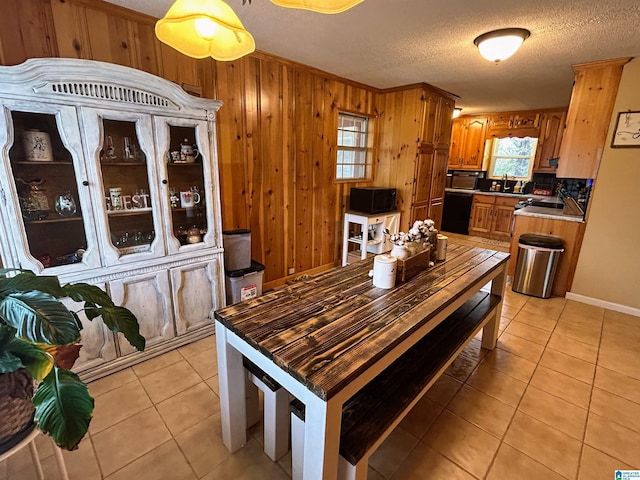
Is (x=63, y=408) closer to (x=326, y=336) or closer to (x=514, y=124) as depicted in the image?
(x=326, y=336)

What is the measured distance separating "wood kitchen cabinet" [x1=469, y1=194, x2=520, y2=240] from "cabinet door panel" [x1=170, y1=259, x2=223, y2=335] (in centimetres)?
520

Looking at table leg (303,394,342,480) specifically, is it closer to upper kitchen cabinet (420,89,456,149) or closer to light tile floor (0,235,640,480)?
light tile floor (0,235,640,480)

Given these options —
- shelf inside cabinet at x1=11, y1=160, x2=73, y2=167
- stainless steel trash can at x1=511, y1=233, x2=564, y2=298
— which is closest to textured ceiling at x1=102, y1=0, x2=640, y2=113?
shelf inside cabinet at x1=11, y1=160, x2=73, y2=167

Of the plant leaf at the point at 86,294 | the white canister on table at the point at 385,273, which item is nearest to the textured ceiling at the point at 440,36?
the white canister on table at the point at 385,273

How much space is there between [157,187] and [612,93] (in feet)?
13.3

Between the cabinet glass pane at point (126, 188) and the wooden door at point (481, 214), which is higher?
the cabinet glass pane at point (126, 188)

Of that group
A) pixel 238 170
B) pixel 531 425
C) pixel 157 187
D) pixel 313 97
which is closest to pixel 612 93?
pixel 313 97

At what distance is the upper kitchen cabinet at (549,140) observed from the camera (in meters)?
5.14

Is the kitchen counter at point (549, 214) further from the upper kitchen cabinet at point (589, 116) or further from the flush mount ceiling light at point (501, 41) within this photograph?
the flush mount ceiling light at point (501, 41)

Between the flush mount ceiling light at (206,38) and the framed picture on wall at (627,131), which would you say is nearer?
the flush mount ceiling light at (206,38)

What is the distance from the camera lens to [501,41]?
2.29m

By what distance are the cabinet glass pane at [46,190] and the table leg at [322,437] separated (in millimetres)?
1769

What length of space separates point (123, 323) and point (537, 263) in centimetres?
377

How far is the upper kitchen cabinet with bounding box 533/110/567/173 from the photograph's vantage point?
5145 millimetres
